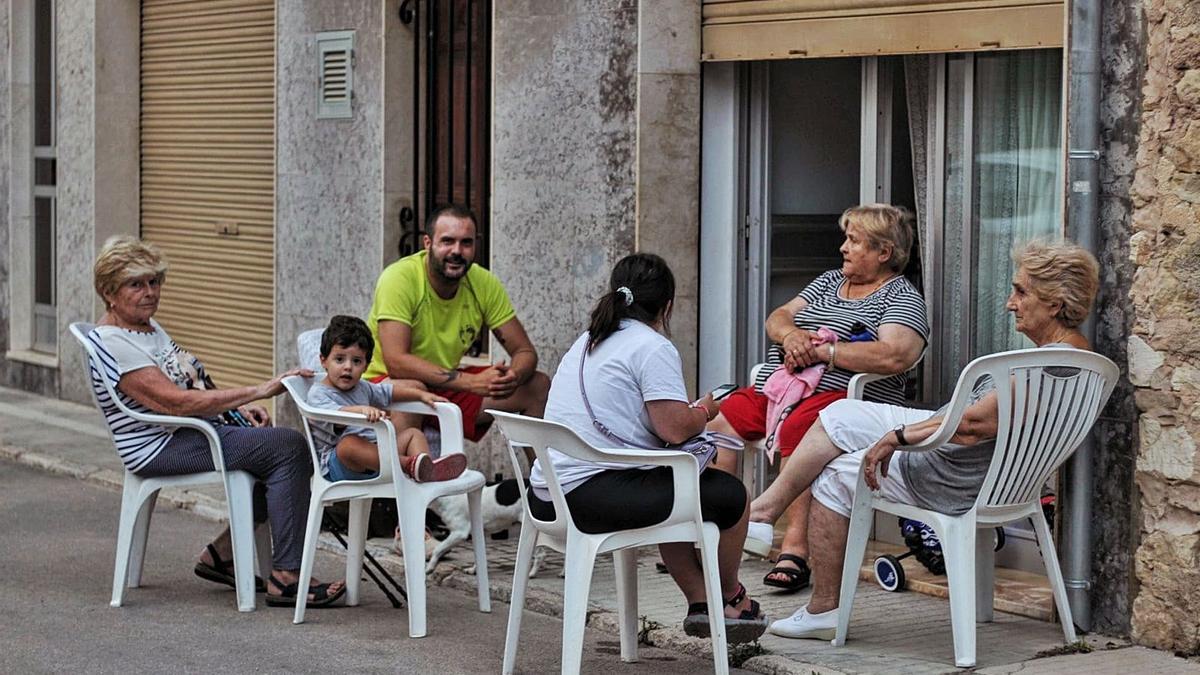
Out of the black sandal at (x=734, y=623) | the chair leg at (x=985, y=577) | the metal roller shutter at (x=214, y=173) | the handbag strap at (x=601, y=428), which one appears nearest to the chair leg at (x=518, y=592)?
the handbag strap at (x=601, y=428)

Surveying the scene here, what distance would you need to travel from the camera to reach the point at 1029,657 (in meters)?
6.70

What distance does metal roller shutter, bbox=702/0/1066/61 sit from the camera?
782 cm

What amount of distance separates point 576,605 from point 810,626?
1.15 metres

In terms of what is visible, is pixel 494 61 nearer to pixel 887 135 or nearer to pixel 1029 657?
pixel 887 135

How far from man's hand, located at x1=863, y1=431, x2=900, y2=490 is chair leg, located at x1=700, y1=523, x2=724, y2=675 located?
722 millimetres

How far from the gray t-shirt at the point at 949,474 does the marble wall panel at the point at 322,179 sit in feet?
17.0

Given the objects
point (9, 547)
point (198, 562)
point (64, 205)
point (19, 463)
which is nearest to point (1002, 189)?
point (198, 562)

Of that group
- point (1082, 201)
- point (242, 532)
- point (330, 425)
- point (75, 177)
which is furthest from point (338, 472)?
point (75, 177)

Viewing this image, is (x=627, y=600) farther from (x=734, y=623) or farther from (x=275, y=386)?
(x=275, y=386)

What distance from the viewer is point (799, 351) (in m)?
7.91

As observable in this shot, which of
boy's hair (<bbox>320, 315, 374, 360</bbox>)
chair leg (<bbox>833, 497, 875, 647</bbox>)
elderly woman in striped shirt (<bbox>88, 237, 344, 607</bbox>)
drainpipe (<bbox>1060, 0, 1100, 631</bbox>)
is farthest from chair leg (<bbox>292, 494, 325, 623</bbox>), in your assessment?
drainpipe (<bbox>1060, 0, 1100, 631</bbox>)

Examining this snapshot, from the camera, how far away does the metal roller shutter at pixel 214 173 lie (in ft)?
42.3

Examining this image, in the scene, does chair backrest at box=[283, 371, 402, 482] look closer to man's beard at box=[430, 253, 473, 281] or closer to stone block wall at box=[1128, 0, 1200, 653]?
man's beard at box=[430, 253, 473, 281]

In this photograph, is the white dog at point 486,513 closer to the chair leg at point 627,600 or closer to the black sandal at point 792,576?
the black sandal at point 792,576
